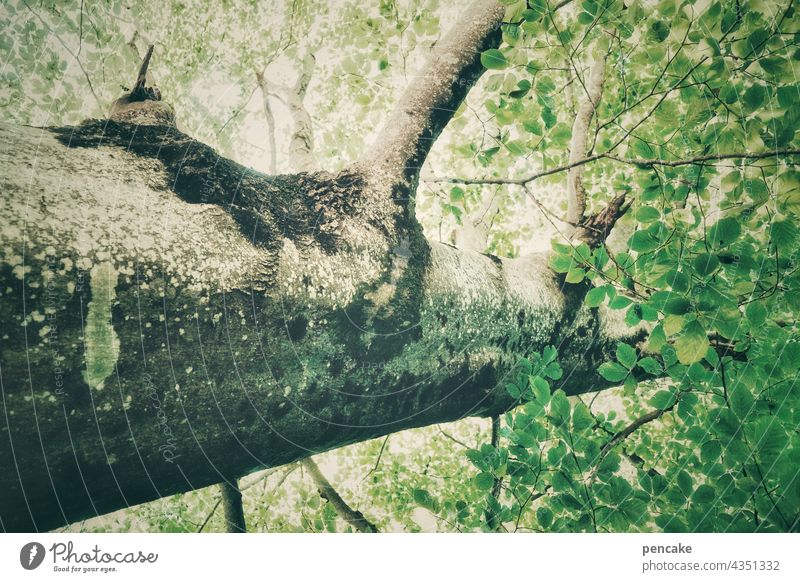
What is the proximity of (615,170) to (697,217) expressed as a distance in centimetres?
89

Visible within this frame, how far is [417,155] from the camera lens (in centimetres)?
78

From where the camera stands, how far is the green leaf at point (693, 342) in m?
0.54

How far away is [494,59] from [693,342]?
590 mm

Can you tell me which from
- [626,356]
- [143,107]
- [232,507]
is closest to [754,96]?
[626,356]

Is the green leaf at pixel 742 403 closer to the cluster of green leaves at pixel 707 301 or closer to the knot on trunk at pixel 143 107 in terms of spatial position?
the cluster of green leaves at pixel 707 301

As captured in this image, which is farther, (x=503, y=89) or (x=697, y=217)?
(x=697, y=217)

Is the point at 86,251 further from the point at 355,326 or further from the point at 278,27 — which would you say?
the point at 278,27

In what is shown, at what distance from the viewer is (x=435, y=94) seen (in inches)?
32.3

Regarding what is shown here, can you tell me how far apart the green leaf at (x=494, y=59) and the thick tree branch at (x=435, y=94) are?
13 centimetres

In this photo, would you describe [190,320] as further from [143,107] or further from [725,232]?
[725,232]

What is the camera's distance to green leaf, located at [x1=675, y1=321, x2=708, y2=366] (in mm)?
537

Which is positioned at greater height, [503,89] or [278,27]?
[278,27]
